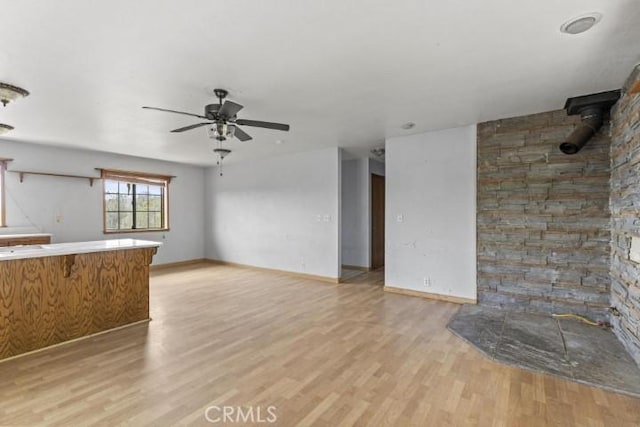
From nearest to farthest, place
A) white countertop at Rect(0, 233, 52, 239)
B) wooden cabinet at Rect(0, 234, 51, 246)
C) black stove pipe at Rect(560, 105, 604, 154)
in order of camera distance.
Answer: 1. black stove pipe at Rect(560, 105, 604, 154)
2. wooden cabinet at Rect(0, 234, 51, 246)
3. white countertop at Rect(0, 233, 52, 239)

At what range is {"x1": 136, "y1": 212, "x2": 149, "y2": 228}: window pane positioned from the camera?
677 cm

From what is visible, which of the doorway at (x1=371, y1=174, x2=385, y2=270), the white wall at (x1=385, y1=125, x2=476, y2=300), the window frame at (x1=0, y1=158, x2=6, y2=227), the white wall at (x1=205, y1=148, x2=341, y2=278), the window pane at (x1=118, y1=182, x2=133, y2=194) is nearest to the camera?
the white wall at (x1=385, y1=125, x2=476, y2=300)

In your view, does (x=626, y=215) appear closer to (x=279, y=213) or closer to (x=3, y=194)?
(x=279, y=213)

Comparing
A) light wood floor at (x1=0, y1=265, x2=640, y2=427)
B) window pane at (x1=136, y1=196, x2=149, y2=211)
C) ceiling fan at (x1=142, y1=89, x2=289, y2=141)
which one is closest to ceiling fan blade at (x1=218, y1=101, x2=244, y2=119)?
ceiling fan at (x1=142, y1=89, x2=289, y2=141)

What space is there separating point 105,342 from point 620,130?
18.0 feet

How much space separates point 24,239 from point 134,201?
2.12m

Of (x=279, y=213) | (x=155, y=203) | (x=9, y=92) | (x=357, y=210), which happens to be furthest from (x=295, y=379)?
(x=155, y=203)

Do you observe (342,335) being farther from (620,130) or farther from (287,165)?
(287,165)

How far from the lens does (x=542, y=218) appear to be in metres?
3.73

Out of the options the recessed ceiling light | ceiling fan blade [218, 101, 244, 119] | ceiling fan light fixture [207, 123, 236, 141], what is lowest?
ceiling fan light fixture [207, 123, 236, 141]

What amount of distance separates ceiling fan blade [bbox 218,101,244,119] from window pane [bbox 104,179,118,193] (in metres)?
4.82

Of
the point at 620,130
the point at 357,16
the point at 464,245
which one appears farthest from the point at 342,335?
the point at 620,130

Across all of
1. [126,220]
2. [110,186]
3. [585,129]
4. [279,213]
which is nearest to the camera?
[585,129]

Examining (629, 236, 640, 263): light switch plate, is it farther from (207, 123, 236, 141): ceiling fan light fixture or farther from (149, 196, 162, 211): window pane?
(149, 196, 162, 211): window pane
